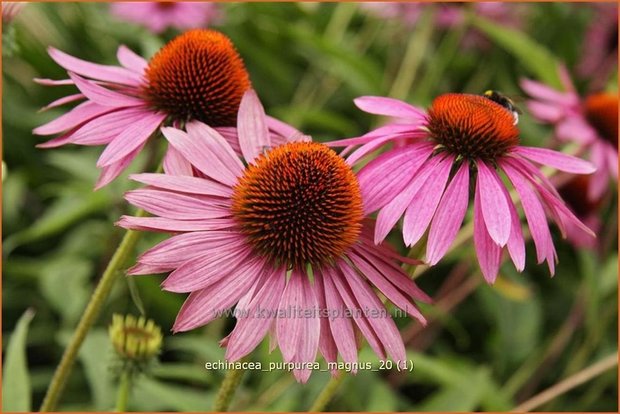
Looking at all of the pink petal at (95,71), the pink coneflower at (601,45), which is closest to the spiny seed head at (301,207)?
the pink petal at (95,71)

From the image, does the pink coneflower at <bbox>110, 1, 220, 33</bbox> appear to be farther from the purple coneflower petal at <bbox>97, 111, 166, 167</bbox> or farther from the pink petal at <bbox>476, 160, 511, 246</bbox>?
the pink petal at <bbox>476, 160, 511, 246</bbox>

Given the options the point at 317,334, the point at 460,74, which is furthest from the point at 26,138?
the point at 317,334

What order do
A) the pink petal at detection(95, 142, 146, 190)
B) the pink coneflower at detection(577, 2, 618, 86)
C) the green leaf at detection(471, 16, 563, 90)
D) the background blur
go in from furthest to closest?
1. the pink coneflower at detection(577, 2, 618, 86)
2. the green leaf at detection(471, 16, 563, 90)
3. the background blur
4. the pink petal at detection(95, 142, 146, 190)

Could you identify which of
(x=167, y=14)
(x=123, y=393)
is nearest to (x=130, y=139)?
(x=123, y=393)

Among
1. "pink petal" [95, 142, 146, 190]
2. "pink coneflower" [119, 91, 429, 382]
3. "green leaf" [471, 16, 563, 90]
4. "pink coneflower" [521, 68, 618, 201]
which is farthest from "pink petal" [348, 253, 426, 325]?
"green leaf" [471, 16, 563, 90]

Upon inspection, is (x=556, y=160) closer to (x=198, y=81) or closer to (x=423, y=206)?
(x=423, y=206)

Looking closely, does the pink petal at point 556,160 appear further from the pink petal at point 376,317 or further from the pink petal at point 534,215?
the pink petal at point 376,317

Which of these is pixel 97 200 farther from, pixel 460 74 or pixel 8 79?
pixel 460 74
